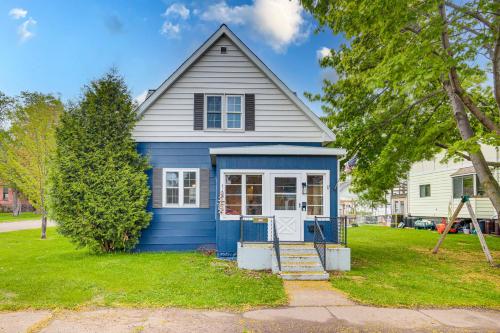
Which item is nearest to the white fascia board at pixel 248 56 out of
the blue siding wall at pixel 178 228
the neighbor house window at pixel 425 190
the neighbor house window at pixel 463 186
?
the blue siding wall at pixel 178 228

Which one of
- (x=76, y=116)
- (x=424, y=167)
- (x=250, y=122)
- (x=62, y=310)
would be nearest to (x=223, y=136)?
(x=250, y=122)

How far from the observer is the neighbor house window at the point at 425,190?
92.8ft

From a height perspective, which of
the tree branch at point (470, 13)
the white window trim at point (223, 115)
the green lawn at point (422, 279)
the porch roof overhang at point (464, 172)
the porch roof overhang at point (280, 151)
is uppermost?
the tree branch at point (470, 13)

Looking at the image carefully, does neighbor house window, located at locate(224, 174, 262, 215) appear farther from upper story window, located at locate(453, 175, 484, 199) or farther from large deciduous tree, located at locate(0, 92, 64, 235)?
upper story window, located at locate(453, 175, 484, 199)

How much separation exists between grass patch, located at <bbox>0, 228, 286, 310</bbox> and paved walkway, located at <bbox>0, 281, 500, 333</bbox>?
42cm

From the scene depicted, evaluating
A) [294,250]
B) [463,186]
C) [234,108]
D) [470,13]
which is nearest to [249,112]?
[234,108]

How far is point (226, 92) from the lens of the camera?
43.8 ft

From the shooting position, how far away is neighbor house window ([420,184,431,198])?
92.8 feet

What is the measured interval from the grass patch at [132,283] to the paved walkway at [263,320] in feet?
1.39

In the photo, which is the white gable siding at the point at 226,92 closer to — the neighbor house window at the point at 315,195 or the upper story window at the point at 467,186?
the neighbor house window at the point at 315,195

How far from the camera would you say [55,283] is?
313 inches

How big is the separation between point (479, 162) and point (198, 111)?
9.39 metres

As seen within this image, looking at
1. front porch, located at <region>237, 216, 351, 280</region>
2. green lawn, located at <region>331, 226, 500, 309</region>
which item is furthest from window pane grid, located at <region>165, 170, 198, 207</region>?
green lawn, located at <region>331, 226, 500, 309</region>

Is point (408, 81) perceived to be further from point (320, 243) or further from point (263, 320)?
point (263, 320)
